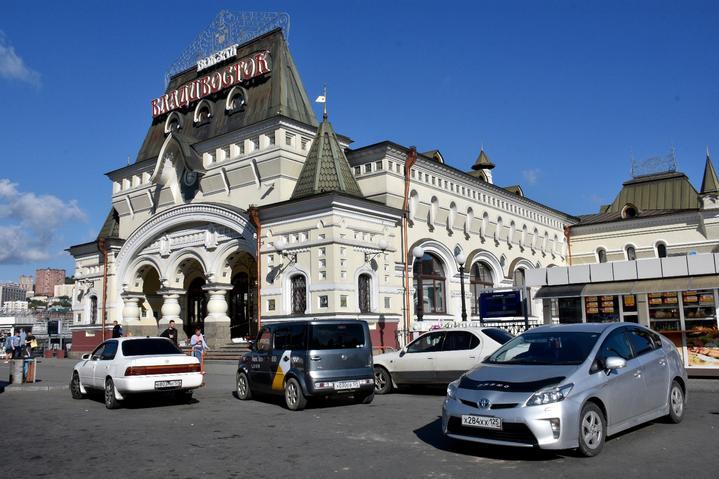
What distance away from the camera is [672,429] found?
29.7 ft

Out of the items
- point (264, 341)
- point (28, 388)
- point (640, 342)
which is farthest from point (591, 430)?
point (28, 388)

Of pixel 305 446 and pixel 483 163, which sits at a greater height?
pixel 483 163

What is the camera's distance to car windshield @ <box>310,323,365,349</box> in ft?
41.8

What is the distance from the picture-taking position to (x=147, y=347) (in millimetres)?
13625

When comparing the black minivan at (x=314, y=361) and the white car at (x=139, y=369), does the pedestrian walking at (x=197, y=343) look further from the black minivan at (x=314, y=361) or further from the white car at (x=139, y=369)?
the black minivan at (x=314, y=361)

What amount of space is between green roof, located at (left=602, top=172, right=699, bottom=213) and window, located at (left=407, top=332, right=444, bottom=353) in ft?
105

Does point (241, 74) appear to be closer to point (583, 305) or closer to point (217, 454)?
point (583, 305)

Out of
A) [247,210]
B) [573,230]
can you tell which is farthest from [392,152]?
[573,230]

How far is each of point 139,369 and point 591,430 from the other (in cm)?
897

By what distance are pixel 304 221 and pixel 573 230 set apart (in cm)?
2569

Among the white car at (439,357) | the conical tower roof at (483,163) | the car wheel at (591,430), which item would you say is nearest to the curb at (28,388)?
the white car at (439,357)

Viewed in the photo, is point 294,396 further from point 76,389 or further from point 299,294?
point 299,294

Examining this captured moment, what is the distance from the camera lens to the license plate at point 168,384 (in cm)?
1302

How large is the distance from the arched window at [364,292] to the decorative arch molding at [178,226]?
4.54 metres
